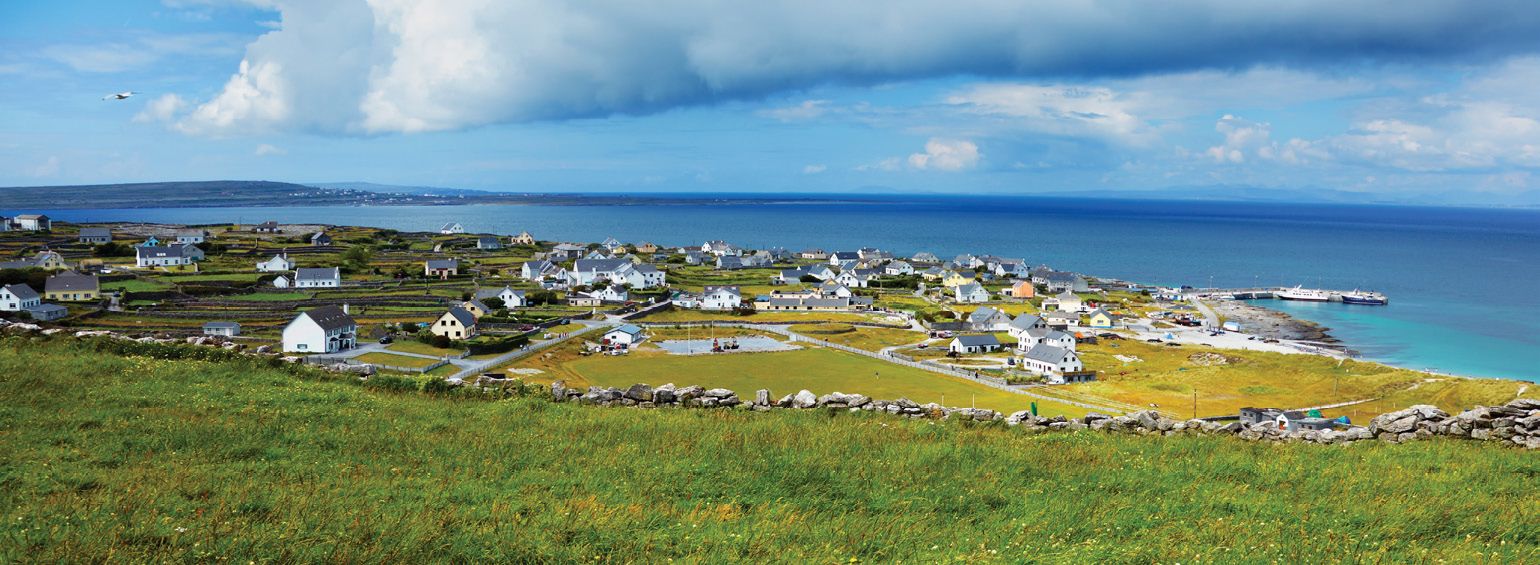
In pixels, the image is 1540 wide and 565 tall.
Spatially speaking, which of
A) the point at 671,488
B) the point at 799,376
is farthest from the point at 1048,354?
the point at 671,488

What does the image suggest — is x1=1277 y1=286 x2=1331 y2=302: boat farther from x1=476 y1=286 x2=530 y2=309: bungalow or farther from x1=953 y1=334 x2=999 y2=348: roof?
x1=476 y1=286 x2=530 y2=309: bungalow

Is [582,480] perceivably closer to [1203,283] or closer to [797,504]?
[797,504]

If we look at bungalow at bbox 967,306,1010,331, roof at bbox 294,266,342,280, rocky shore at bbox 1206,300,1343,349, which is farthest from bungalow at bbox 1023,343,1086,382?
roof at bbox 294,266,342,280

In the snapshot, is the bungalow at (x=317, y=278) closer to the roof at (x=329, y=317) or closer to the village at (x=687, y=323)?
the village at (x=687, y=323)

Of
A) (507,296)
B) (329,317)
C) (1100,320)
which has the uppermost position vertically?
(329,317)

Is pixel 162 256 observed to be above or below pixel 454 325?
above

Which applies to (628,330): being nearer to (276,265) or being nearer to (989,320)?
(989,320)

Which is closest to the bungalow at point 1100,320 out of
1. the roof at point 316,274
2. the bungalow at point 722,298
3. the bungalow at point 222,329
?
the bungalow at point 722,298
